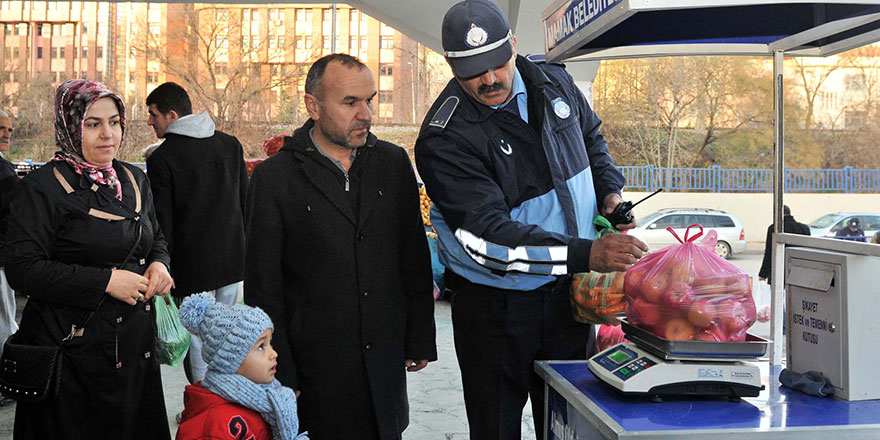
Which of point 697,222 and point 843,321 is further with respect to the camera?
point 697,222

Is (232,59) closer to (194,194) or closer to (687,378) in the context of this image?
(194,194)

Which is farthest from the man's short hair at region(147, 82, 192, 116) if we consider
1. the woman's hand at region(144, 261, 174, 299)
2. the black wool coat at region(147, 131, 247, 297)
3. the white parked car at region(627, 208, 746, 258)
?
the white parked car at region(627, 208, 746, 258)

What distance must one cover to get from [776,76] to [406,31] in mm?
6197

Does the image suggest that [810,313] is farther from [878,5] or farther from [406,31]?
[406,31]

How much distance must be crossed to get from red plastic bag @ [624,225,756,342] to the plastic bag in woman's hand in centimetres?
171

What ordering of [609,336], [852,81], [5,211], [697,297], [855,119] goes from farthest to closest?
[855,119] < [852,81] < [5,211] < [609,336] < [697,297]

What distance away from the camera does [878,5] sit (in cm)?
185

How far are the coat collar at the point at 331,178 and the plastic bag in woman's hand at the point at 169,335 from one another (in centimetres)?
82

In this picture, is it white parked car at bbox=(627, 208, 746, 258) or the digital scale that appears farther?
white parked car at bbox=(627, 208, 746, 258)

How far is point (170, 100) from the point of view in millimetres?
4316

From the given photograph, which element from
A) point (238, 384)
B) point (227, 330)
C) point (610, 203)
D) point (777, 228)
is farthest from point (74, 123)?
point (777, 228)

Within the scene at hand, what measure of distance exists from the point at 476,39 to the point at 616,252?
0.72 metres

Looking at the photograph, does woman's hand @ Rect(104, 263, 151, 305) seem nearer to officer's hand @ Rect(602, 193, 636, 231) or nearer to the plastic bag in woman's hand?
the plastic bag in woman's hand

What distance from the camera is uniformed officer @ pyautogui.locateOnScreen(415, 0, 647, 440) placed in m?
2.29
